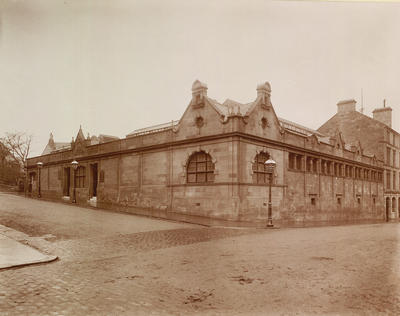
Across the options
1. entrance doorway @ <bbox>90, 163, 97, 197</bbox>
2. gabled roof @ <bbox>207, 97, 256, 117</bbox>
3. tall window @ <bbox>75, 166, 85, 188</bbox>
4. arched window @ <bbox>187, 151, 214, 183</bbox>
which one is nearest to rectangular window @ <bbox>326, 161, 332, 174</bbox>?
gabled roof @ <bbox>207, 97, 256, 117</bbox>

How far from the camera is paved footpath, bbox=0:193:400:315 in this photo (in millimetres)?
5961

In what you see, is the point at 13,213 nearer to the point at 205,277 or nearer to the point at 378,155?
the point at 205,277

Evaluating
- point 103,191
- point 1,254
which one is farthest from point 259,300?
point 103,191

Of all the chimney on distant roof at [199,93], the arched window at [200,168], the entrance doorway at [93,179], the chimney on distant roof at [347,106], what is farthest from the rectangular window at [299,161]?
the entrance doorway at [93,179]

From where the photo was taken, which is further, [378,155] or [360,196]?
[378,155]

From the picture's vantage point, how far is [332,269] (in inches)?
→ 324

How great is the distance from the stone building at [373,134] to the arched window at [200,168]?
20484 mm

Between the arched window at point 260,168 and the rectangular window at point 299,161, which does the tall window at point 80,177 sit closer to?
the arched window at point 260,168

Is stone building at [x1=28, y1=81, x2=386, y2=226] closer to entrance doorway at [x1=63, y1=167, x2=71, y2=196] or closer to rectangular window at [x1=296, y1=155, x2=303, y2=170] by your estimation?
rectangular window at [x1=296, y1=155, x2=303, y2=170]

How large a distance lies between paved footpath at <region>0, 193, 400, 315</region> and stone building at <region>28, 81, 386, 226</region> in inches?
339

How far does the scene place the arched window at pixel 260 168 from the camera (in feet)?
73.7

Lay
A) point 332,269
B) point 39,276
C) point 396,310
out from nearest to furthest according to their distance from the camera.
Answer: point 396,310 → point 39,276 → point 332,269

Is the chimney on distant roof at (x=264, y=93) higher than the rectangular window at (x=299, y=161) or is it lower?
higher

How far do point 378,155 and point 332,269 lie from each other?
3702 cm
